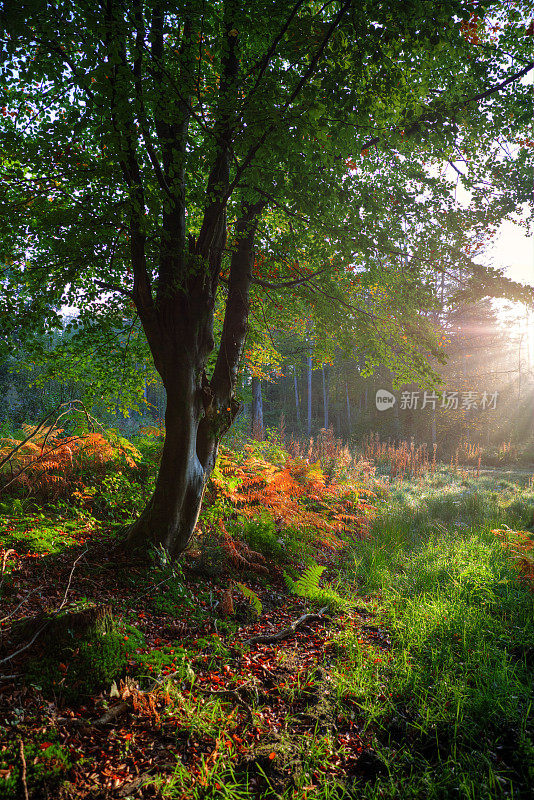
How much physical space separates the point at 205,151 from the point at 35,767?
13.7 ft

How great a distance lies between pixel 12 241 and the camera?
441 cm

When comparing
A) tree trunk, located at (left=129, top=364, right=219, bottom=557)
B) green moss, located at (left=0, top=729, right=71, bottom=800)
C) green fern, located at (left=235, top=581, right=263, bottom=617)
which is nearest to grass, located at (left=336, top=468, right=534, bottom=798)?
green fern, located at (left=235, top=581, right=263, bottom=617)

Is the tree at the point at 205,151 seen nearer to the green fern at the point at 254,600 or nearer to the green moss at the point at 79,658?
the green fern at the point at 254,600

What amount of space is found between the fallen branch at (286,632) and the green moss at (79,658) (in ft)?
3.63

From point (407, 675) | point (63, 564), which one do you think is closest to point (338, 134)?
point (407, 675)

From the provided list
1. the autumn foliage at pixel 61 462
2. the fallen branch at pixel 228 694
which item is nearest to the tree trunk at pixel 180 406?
the autumn foliage at pixel 61 462

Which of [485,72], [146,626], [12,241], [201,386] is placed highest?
[485,72]

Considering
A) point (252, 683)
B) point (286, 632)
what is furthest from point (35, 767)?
point (286, 632)

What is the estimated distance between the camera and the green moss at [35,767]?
1.51 metres

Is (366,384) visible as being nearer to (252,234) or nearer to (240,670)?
(252,234)

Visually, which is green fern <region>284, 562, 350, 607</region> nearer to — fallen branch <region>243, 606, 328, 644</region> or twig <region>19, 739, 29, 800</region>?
fallen branch <region>243, 606, 328, 644</region>

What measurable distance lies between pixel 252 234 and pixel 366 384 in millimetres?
25919

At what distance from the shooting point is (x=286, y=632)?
3.32 metres

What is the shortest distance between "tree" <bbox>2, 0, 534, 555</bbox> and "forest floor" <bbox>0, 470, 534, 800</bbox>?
3.40ft
